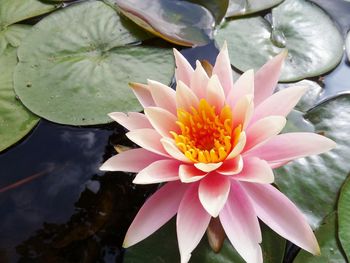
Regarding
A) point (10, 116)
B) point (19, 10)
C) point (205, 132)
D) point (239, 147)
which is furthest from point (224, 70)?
point (19, 10)

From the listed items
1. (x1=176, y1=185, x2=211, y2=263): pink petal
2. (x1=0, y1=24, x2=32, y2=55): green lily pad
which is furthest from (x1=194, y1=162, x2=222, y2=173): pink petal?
(x1=0, y1=24, x2=32, y2=55): green lily pad

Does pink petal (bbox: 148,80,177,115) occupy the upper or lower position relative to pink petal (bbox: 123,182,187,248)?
upper

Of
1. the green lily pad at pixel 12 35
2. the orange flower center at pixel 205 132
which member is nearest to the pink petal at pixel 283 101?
the orange flower center at pixel 205 132

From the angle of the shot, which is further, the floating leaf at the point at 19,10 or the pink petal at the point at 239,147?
the floating leaf at the point at 19,10

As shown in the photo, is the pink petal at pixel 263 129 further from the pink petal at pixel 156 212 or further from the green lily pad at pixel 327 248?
the green lily pad at pixel 327 248

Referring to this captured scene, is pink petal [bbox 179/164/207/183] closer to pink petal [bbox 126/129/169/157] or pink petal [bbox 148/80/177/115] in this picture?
pink petal [bbox 126/129/169/157]

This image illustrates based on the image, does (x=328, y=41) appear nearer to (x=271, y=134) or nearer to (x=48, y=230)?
(x=271, y=134)

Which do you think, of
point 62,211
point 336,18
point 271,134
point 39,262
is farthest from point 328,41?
point 39,262
